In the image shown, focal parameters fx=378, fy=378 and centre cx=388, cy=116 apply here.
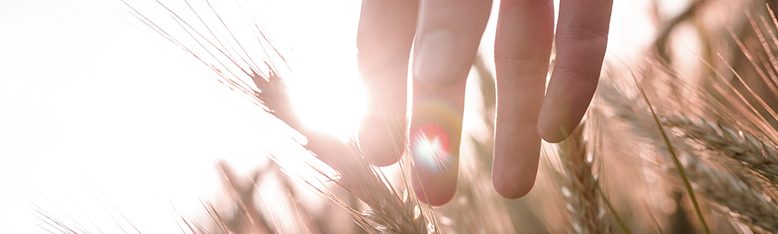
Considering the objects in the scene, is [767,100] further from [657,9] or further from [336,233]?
[336,233]

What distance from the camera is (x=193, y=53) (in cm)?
60

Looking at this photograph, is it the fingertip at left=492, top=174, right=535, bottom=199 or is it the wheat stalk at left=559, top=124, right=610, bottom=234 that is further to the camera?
the fingertip at left=492, top=174, right=535, bottom=199

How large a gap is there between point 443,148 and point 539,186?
0.58 m

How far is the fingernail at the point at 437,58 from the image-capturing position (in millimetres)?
936

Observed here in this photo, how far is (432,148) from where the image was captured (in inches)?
35.8

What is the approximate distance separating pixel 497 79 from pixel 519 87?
69 mm

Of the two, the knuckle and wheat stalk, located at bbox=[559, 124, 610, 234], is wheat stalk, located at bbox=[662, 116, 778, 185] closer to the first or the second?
wheat stalk, located at bbox=[559, 124, 610, 234]

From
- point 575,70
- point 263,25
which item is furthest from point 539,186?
point 263,25

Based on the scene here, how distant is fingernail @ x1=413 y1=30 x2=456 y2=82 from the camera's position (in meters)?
0.94

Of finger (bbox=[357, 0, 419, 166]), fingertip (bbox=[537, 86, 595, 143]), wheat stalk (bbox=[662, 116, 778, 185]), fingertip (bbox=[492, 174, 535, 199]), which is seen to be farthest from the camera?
finger (bbox=[357, 0, 419, 166])

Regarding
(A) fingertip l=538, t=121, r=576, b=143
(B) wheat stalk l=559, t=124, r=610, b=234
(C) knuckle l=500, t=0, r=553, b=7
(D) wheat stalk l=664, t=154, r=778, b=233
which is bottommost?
(D) wheat stalk l=664, t=154, r=778, b=233

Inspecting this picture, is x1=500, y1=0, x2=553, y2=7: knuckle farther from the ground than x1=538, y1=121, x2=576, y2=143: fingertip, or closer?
farther from the ground

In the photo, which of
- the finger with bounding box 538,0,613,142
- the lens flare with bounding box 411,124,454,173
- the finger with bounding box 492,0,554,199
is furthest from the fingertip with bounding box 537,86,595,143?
the lens flare with bounding box 411,124,454,173

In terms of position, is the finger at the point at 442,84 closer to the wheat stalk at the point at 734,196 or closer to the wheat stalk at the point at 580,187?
the wheat stalk at the point at 580,187
